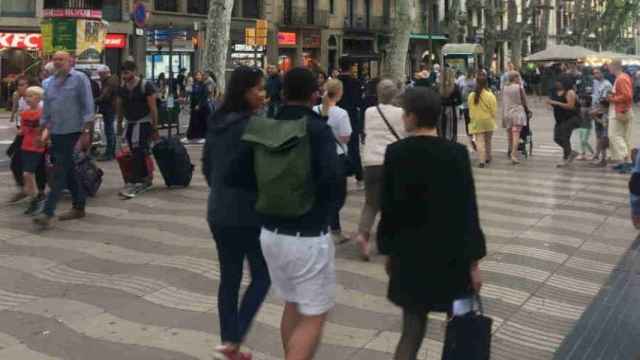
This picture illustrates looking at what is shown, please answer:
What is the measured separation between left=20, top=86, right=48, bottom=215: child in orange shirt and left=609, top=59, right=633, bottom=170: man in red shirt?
912 cm

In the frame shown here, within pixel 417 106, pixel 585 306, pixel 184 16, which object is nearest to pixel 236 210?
pixel 417 106

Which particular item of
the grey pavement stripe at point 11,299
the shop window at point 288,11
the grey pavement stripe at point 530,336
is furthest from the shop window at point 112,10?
the grey pavement stripe at point 530,336

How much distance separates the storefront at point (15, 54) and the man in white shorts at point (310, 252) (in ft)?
105

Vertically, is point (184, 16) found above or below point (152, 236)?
above

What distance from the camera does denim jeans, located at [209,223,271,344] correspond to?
4.84m

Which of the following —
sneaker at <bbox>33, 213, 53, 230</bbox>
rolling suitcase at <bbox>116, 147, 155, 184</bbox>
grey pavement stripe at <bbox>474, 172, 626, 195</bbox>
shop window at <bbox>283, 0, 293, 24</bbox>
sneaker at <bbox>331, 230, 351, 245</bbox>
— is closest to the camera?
sneaker at <bbox>331, 230, 351, 245</bbox>

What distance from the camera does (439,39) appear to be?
204 ft

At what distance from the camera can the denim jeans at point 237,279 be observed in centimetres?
484

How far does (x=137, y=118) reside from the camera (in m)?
11.2

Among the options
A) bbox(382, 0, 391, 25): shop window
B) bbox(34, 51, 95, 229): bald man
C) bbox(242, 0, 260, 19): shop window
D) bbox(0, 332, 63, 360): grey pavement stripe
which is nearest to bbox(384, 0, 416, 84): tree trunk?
bbox(34, 51, 95, 229): bald man

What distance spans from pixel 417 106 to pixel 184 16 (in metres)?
40.9

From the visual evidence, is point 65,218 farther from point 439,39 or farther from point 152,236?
point 439,39

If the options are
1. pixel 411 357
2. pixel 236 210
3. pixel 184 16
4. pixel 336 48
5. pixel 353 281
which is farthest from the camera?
pixel 336 48

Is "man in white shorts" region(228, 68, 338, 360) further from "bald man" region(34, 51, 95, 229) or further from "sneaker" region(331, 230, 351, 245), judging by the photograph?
"bald man" region(34, 51, 95, 229)
